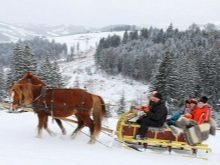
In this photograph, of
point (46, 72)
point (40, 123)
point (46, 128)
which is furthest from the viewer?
point (46, 72)

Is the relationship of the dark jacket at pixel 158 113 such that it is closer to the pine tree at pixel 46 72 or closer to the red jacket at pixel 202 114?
the red jacket at pixel 202 114

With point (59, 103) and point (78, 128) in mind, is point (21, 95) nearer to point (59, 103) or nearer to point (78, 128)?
point (59, 103)

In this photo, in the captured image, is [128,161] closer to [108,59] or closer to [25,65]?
[25,65]

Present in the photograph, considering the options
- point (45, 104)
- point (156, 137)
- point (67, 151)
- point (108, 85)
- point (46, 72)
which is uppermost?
point (45, 104)

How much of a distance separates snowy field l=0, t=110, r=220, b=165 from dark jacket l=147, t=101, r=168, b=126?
0.91 metres

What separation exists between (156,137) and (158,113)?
2.25 feet

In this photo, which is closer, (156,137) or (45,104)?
(156,137)

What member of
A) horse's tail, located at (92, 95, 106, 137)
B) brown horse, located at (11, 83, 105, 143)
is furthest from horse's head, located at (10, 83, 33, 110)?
horse's tail, located at (92, 95, 106, 137)

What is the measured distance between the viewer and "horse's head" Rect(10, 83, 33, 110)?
11781mm

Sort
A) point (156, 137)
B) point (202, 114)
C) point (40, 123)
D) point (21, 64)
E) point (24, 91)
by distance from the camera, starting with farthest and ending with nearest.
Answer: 1. point (21, 64)
2. point (24, 91)
3. point (40, 123)
4. point (156, 137)
5. point (202, 114)

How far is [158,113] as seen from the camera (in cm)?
1114

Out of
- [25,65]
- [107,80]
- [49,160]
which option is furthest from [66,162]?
[107,80]

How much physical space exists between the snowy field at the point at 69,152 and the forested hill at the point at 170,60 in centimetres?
3898

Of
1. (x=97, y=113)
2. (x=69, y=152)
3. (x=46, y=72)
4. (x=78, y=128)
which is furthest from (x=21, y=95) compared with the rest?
(x=46, y=72)
